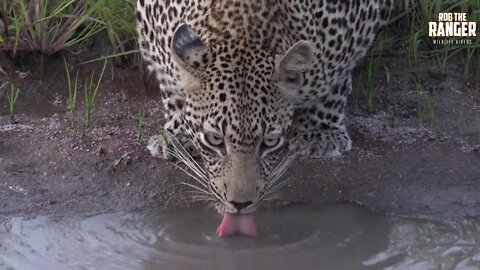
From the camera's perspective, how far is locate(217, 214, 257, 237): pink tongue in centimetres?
531

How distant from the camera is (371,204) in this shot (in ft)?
19.0

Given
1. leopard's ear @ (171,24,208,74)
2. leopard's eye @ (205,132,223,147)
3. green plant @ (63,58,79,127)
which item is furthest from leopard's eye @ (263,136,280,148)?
green plant @ (63,58,79,127)

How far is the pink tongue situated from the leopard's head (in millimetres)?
126

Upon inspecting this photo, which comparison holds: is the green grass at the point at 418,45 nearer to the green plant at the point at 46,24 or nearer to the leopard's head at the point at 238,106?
the leopard's head at the point at 238,106

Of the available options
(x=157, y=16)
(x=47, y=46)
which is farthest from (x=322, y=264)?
(x=47, y=46)

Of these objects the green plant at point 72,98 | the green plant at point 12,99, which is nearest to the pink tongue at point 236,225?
the green plant at point 72,98

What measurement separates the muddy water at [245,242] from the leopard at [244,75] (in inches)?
9.7

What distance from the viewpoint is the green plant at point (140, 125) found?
6.37 metres

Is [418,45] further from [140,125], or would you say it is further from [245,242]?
[245,242]

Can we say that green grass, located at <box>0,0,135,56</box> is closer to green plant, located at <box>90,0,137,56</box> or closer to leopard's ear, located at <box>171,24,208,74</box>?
green plant, located at <box>90,0,137,56</box>

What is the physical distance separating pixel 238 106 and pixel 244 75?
7.3 inches

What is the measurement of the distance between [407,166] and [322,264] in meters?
1.29

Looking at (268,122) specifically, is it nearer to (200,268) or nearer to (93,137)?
(200,268)

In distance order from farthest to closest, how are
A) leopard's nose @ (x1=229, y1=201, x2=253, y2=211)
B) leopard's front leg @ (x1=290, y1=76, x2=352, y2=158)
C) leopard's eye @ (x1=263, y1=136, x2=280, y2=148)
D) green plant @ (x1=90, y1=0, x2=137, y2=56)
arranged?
1. green plant @ (x1=90, y1=0, x2=137, y2=56)
2. leopard's front leg @ (x1=290, y1=76, x2=352, y2=158)
3. leopard's eye @ (x1=263, y1=136, x2=280, y2=148)
4. leopard's nose @ (x1=229, y1=201, x2=253, y2=211)
